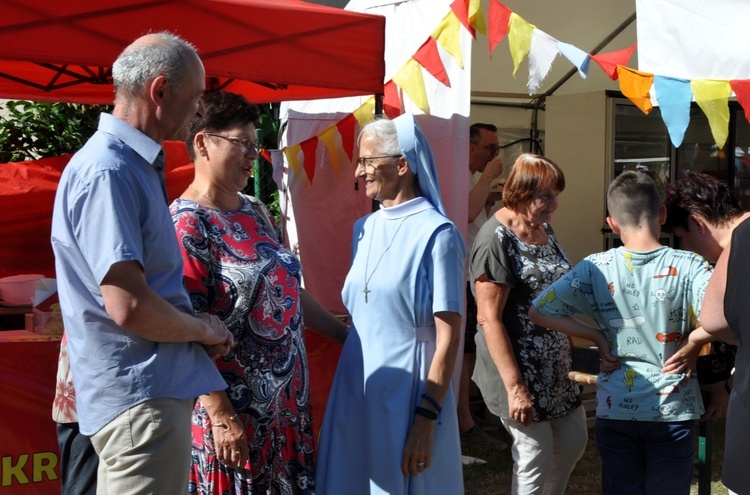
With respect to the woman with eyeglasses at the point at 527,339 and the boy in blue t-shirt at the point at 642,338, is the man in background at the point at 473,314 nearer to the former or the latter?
the woman with eyeglasses at the point at 527,339

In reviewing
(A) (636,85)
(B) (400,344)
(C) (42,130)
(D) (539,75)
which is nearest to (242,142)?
(B) (400,344)

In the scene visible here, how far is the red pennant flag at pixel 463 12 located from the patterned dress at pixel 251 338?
2.18 m

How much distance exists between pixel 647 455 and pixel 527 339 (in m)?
0.62

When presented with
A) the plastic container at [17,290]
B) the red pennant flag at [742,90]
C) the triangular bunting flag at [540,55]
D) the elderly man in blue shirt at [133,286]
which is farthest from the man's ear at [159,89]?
the red pennant flag at [742,90]

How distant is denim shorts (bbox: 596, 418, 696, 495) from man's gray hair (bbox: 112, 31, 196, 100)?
1910 millimetres

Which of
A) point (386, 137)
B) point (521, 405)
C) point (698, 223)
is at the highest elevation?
point (386, 137)

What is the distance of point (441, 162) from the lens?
182 inches

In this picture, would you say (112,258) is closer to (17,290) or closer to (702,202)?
(702,202)

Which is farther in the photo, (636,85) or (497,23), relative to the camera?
(497,23)

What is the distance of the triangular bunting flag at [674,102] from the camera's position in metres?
3.75

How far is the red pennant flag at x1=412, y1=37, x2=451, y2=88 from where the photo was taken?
4.33 metres

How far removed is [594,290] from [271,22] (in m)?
2.23

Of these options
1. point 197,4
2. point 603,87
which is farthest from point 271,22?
point 603,87

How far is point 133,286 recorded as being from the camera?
5.94 ft
